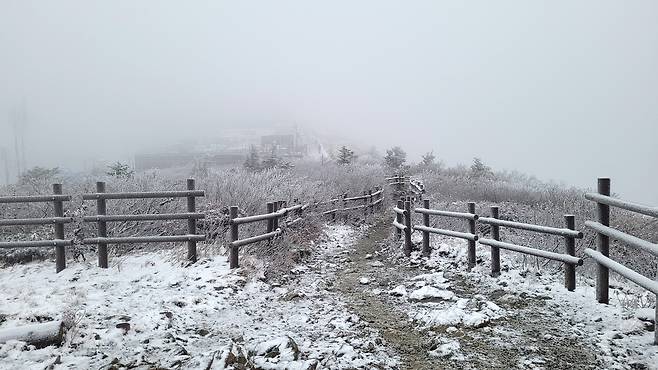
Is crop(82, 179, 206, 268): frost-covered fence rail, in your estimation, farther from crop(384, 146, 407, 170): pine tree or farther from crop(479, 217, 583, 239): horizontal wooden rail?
crop(384, 146, 407, 170): pine tree

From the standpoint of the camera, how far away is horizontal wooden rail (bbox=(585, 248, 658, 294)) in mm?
4514

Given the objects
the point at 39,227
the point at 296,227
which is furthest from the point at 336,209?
the point at 39,227

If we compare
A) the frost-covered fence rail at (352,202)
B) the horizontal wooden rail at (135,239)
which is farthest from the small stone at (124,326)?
the frost-covered fence rail at (352,202)

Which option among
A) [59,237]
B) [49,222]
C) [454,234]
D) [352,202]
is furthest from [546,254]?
[352,202]

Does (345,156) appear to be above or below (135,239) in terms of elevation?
above

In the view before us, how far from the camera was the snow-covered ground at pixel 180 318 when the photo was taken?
4629 millimetres

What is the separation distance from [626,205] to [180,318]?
20.7 ft

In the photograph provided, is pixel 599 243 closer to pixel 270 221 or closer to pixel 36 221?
pixel 270 221

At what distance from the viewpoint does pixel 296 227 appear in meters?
12.7

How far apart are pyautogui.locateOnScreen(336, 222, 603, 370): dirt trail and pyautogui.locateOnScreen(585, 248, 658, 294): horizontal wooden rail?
932 mm

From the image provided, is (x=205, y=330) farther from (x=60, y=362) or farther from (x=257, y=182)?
(x=257, y=182)

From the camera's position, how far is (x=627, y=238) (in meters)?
5.07

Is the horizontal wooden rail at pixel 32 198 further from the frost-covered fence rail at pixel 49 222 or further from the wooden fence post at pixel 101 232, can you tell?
the wooden fence post at pixel 101 232

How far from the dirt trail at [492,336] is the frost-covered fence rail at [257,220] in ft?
7.14
